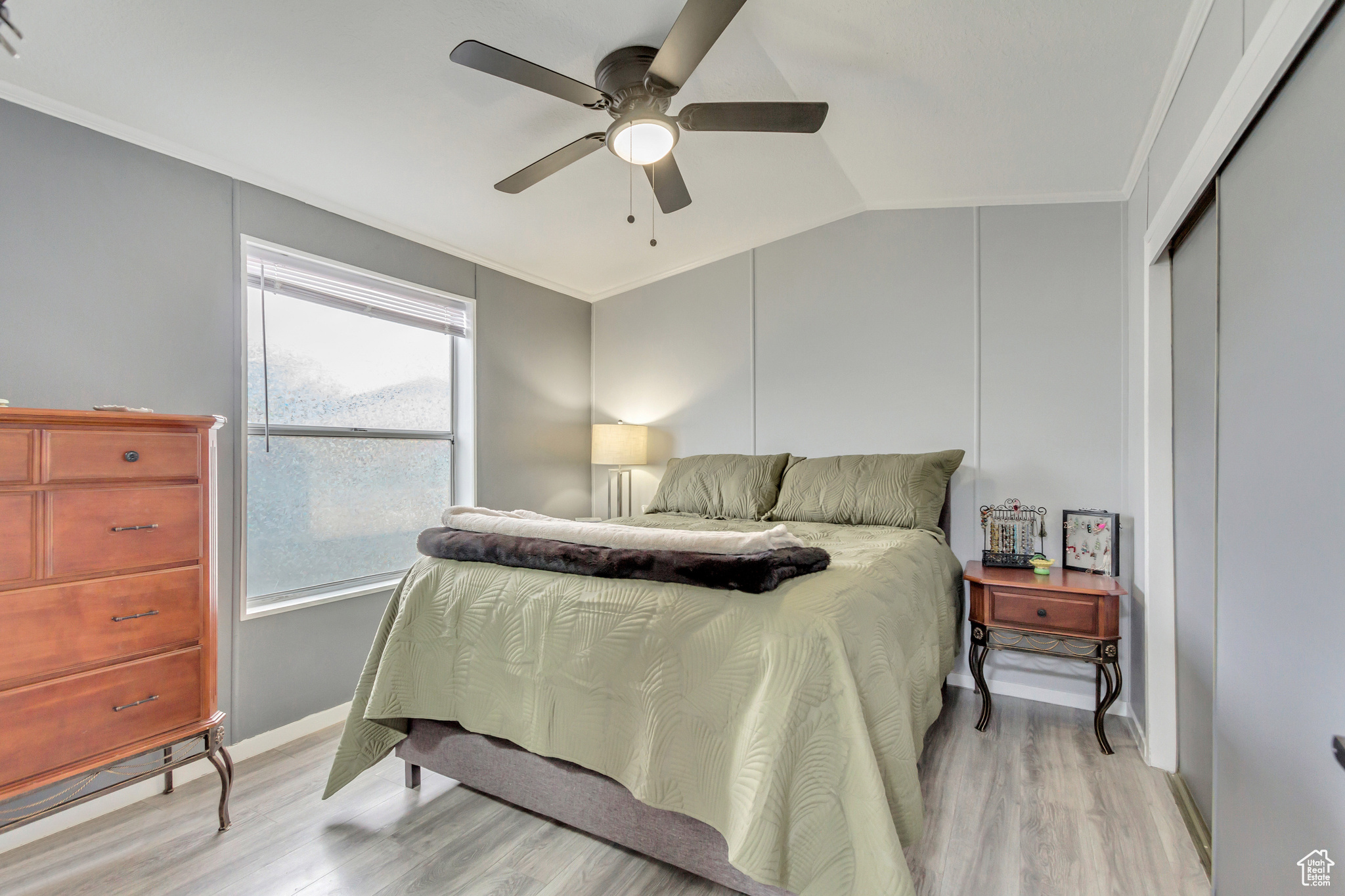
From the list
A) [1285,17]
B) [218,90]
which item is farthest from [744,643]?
[218,90]

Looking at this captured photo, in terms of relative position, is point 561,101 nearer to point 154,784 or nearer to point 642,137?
point 642,137

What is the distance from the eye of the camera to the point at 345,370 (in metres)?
2.82

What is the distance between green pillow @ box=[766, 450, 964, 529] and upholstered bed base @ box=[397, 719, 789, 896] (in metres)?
1.69

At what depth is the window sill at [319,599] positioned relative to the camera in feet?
7.85

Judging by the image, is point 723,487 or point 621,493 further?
point 621,493

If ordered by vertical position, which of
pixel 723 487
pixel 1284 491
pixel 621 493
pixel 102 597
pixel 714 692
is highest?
pixel 1284 491

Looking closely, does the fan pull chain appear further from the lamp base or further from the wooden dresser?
the wooden dresser

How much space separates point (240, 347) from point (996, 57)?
3.00 m

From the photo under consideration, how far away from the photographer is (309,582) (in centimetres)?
265

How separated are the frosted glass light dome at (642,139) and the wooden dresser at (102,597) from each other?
1591mm

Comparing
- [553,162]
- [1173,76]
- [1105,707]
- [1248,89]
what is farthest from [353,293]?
[1105,707]

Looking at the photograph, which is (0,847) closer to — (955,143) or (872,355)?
(872,355)

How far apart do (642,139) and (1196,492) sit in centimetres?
208

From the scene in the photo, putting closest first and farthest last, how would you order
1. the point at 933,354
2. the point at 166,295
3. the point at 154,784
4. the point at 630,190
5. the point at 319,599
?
the point at 154,784, the point at 166,295, the point at 319,599, the point at 630,190, the point at 933,354
